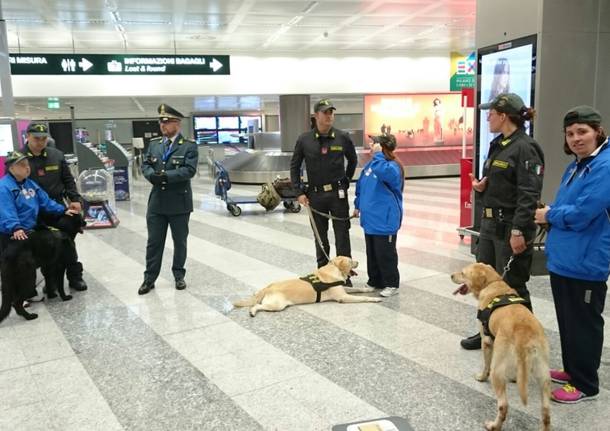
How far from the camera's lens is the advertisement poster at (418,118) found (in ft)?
61.4

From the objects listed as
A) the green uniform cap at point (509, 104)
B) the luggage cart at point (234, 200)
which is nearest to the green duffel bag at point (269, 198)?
the luggage cart at point (234, 200)

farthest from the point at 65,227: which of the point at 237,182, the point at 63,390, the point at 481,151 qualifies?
the point at 237,182

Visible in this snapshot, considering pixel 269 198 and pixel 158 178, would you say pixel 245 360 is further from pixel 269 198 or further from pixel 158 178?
pixel 269 198

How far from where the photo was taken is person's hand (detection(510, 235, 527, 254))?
351cm

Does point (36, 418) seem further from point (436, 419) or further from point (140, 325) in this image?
point (436, 419)

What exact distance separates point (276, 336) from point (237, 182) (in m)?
14.5

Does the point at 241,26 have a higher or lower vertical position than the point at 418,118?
higher

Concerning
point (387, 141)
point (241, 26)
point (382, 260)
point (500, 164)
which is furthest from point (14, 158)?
point (241, 26)

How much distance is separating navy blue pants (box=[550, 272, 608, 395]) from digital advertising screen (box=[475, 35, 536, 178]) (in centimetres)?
354

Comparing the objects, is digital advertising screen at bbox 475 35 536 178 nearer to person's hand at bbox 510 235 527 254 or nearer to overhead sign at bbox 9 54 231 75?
person's hand at bbox 510 235 527 254

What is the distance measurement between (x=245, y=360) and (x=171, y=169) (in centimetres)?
254

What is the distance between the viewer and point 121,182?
1491 cm

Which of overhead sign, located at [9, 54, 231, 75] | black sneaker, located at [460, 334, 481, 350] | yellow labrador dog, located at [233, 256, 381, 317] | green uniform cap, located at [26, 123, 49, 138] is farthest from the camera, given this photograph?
overhead sign, located at [9, 54, 231, 75]

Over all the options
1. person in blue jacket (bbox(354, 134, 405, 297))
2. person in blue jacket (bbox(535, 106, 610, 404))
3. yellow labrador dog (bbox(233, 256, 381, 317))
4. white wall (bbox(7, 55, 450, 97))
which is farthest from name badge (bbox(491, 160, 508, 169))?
white wall (bbox(7, 55, 450, 97))
